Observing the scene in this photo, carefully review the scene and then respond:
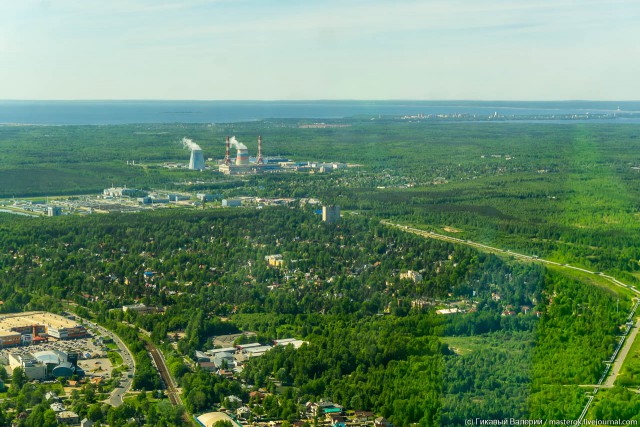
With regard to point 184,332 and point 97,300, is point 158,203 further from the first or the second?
point 184,332

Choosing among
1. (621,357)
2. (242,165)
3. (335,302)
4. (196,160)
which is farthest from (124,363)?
(196,160)

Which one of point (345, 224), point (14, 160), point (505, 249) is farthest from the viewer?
point (14, 160)

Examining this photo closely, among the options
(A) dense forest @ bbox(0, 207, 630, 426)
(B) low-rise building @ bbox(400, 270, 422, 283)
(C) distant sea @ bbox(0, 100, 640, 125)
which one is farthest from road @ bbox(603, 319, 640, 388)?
(C) distant sea @ bbox(0, 100, 640, 125)

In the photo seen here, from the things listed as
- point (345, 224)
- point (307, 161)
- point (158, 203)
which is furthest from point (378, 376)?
point (307, 161)

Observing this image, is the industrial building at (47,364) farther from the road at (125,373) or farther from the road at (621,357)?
the road at (621,357)

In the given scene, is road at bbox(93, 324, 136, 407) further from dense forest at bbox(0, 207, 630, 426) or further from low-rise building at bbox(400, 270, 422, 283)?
low-rise building at bbox(400, 270, 422, 283)

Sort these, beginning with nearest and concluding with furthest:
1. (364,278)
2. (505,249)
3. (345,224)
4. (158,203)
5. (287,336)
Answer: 1. (287,336)
2. (364,278)
3. (505,249)
4. (345,224)
5. (158,203)

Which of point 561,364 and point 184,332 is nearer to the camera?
point 561,364
